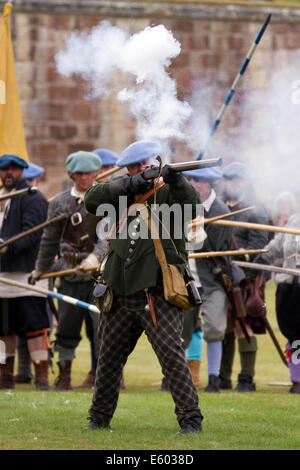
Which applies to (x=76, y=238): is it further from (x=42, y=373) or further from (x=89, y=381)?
(x=89, y=381)

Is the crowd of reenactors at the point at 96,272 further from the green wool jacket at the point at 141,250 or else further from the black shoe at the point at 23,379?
the green wool jacket at the point at 141,250

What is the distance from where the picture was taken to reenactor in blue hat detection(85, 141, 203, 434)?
22.3ft

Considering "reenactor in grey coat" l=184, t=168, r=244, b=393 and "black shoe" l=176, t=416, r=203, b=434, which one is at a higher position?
"reenactor in grey coat" l=184, t=168, r=244, b=393

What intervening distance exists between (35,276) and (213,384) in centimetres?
199

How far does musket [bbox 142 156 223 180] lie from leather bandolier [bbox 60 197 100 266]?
2891 mm

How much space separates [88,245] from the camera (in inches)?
377

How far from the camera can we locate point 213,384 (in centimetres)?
990

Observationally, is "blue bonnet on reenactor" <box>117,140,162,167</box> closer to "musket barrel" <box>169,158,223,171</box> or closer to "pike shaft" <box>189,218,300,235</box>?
"musket barrel" <box>169,158,223,171</box>

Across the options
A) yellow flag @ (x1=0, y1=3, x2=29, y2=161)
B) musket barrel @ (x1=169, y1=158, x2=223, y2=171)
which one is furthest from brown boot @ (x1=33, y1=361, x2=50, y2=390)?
musket barrel @ (x1=169, y1=158, x2=223, y2=171)

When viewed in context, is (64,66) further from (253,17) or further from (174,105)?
(253,17)

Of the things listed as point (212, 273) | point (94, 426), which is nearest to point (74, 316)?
point (212, 273)

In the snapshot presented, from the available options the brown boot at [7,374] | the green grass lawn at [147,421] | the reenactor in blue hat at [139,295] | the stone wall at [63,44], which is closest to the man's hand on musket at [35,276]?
the green grass lawn at [147,421]

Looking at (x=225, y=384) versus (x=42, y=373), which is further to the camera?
(x=225, y=384)

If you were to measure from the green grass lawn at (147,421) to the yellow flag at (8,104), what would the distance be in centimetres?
230
